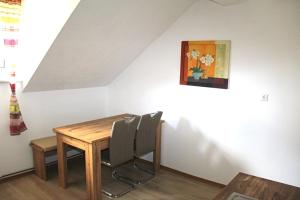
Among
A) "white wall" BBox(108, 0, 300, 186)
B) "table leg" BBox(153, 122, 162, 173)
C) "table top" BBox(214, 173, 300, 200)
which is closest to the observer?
"table top" BBox(214, 173, 300, 200)

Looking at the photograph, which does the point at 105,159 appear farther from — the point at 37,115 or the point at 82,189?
the point at 37,115

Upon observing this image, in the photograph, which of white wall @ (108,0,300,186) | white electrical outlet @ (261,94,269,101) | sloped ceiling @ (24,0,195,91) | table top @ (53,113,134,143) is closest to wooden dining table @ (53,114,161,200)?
table top @ (53,113,134,143)

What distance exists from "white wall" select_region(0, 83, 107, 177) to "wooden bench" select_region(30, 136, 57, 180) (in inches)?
5.2

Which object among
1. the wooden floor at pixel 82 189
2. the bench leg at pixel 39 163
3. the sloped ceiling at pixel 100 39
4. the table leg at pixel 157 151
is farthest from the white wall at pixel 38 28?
the table leg at pixel 157 151

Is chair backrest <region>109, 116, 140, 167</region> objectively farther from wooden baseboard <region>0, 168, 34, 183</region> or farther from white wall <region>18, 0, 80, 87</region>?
wooden baseboard <region>0, 168, 34, 183</region>

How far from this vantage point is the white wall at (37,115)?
10.4ft

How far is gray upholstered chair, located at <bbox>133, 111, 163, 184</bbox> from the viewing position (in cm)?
305

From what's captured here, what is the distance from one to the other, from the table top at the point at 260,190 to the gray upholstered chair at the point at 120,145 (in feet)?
4.51

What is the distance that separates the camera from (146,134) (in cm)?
317

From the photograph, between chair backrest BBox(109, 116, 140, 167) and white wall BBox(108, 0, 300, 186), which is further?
chair backrest BBox(109, 116, 140, 167)

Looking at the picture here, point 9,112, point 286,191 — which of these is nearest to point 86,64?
point 9,112

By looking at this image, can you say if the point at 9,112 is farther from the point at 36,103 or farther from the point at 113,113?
the point at 113,113

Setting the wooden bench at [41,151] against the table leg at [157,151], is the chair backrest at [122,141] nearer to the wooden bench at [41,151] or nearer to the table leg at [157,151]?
the table leg at [157,151]

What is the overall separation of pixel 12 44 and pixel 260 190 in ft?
9.92
